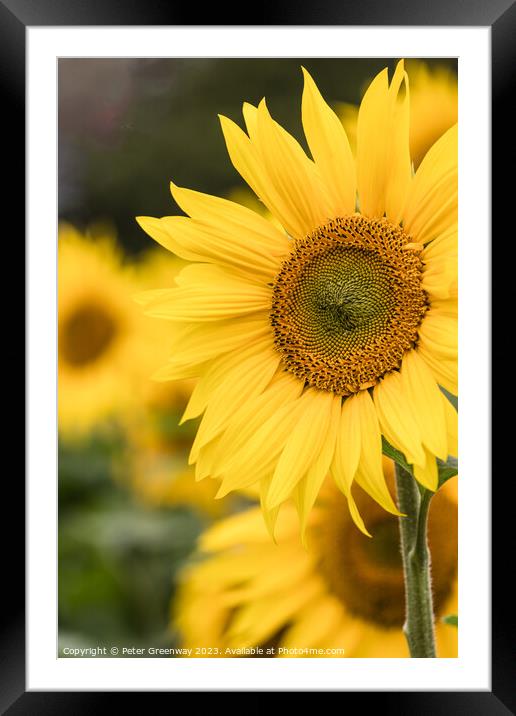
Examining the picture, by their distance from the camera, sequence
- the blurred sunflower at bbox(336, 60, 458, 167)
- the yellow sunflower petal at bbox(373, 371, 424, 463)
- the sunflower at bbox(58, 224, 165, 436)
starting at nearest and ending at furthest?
the yellow sunflower petal at bbox(373, 371, 424, 463) → the blurred sunflower at bbox(336, 60, 458, 167) → the sunflower at bbox(58, 224, 165, 436)

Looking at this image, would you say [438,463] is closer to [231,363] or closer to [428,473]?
[428,473]

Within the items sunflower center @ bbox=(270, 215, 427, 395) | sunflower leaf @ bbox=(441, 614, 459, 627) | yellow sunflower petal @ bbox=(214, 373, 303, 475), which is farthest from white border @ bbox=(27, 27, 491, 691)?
yellow sunflower petal @ bbox=(214, 373, 303, 475)

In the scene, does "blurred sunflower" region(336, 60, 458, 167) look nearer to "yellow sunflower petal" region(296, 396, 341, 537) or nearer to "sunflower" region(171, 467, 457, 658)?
"yellow sunflower petal" region(296, 396, 341, 537)

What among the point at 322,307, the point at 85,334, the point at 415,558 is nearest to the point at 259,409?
the point at 322,307

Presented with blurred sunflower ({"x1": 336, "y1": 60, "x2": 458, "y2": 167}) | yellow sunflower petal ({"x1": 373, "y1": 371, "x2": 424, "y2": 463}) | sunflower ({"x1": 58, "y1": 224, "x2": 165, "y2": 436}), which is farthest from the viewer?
sunflower ({"x1": 58, "y1": 224, "x2": 165, "y2": 436})

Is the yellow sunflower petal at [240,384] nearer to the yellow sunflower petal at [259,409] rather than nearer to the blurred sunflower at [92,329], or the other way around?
the yellow sunflower petal at [259,409]

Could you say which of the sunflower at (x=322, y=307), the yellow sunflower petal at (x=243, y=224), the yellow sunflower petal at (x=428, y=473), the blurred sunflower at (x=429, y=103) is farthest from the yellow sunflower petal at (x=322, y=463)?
the blurred sunflower at (x=429, y=103)
